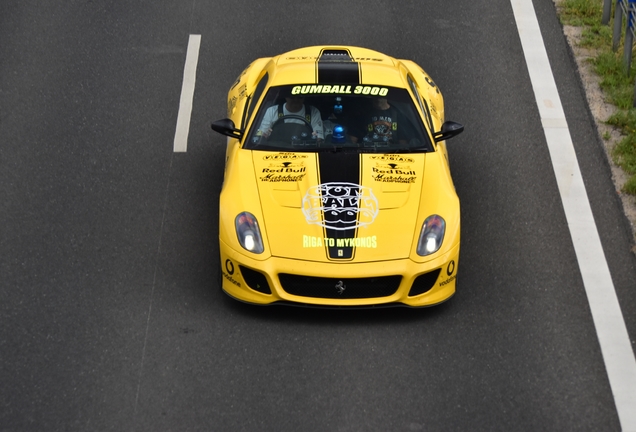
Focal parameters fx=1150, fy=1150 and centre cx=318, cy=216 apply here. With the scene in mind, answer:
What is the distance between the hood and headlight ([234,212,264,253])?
85mm

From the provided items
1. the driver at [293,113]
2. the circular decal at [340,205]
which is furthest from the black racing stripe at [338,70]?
the circular decal at [340,205]

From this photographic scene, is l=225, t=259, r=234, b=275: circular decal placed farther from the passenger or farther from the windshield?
the passenger

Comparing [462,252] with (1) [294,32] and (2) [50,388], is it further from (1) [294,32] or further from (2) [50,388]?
(1) [294,32]

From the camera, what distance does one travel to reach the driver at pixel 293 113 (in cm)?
1008

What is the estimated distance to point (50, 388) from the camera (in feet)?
27.2

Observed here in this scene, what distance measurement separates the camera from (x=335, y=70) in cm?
1055

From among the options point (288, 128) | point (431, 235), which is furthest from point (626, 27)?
point (431, 235)

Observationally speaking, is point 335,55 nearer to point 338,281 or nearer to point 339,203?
point 339,203

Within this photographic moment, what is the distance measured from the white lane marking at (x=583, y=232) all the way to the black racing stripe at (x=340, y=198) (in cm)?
212

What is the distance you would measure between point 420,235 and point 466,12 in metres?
6.91

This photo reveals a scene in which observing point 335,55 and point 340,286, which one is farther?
point 335,55

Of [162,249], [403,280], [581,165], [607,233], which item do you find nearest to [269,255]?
[403,280]

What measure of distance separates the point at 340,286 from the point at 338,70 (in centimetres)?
260

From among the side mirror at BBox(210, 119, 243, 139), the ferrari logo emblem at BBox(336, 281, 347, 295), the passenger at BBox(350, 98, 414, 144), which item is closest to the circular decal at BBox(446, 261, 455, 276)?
the ferrari logo emblem at BBox(336, 281, 347, 295)
